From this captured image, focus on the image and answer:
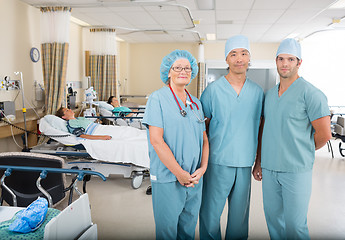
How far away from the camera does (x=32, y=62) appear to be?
15.9 feet

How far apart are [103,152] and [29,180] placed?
1.24 metres

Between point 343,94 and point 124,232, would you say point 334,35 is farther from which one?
point 124,232

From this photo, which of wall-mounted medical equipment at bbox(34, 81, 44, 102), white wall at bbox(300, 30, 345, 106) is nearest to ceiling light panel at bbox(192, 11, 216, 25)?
wall-mounted medical equipment at bbox(34, 81, 44, 102)

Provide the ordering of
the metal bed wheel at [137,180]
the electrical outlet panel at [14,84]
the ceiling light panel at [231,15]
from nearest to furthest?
the metal bed wheel at [137,180]
the electrical outlet panel at [14,84]
the ceiling light panel at [231,15]

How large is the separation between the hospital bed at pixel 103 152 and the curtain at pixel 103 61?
9.26 feet

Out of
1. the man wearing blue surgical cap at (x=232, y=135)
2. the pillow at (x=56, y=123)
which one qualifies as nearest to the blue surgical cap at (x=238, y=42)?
the man wearing blue surgical cap at (x=232, y=135)

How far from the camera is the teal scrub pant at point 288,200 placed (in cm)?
180

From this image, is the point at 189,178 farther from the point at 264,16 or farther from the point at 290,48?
the point at 264,16

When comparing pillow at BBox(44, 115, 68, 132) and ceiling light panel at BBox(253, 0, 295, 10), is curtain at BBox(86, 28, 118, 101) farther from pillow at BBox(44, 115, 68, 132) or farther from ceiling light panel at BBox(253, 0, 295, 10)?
ceiling light panel at BBox(253, 0, 295, 10)

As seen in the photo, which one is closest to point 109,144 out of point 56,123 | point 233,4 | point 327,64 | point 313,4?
point 56,123

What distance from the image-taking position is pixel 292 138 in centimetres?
180

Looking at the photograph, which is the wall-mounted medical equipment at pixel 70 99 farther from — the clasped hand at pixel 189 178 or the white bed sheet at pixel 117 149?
the clasped hand at pixel 189 178

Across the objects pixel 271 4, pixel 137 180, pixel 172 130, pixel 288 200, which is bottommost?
pixel 137 180

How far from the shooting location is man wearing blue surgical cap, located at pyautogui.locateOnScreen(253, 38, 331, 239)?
1756 millimetres
